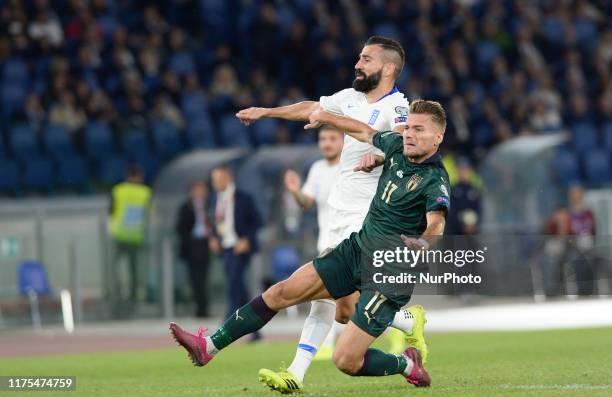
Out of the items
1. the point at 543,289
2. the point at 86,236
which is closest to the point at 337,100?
the point at 86,236

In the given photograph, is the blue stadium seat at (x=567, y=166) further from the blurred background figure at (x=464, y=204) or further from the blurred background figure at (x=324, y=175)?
the blurred background figure at (x=324, y=175)

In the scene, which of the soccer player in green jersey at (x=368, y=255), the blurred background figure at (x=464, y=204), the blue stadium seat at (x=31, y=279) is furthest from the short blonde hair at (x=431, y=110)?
the blurred background figure at (x=464, y=204)

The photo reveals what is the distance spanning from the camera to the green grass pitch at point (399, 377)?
31.6ft

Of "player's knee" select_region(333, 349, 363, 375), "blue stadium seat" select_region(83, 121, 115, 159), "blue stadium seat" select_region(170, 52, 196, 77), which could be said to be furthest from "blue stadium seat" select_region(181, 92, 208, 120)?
"player's knee" select_region(333, 349, 363, 375)

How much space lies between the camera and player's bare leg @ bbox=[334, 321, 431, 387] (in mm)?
9102

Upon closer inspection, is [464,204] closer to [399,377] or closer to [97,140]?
[97,140]

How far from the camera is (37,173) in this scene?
22359 mm

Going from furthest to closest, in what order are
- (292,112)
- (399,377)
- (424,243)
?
(399,377) < (292,112) < (424,243)

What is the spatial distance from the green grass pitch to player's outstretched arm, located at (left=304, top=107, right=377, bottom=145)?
1688mm

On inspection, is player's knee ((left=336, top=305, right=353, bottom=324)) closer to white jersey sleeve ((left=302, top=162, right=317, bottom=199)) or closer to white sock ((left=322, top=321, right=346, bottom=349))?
white sock ((left=322, top=321, right=346, bottom=349))

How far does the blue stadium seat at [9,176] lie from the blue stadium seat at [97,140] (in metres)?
1.26

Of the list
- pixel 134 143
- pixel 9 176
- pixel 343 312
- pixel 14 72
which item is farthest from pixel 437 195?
pixel 14 72

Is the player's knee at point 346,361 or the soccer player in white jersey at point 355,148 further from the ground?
the soccer player in white jersey at point 355,148

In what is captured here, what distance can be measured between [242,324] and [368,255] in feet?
3.05
